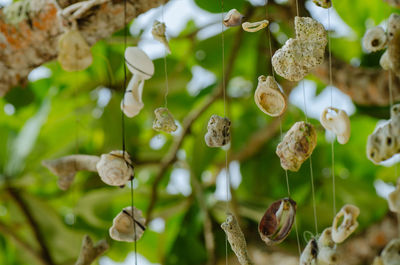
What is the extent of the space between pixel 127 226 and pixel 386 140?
19 cm

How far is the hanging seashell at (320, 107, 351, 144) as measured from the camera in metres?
0.39

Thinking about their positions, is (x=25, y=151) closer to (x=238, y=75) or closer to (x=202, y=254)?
(x=202, y=254)

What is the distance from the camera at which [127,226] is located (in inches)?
16.8

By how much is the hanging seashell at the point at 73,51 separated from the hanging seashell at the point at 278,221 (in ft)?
0.81

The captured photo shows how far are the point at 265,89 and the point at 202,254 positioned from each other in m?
0.70

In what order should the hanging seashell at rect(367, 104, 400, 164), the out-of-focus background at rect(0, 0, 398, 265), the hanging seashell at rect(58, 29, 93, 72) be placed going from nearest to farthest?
the hanging seashell at rect(367, 104, 400, 164), the hanging seashell at rect(58, 29, 93, 72), the out-of-focus background at rect(0, 0, 398, 265)

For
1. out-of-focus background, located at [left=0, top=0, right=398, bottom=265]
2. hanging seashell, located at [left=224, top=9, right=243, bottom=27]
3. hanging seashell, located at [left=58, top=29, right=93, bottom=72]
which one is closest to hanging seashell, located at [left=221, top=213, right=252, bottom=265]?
hanging seashell, located at [left=224, top=9, right=243, bottom=27]

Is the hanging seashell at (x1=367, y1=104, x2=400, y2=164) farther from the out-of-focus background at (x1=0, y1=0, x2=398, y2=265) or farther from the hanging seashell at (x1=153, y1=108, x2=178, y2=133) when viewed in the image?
the out-of-focus background at (x1=0, y1=0, x2=398, y2=265)

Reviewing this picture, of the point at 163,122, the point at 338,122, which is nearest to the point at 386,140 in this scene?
the point at 338,122

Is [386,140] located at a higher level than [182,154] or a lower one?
higher

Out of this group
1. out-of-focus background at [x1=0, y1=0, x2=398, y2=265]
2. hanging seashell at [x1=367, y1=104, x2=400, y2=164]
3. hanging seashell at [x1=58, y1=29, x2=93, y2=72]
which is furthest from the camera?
out-of-focus background at [x1=0, y1=0, x2=398, y2=265]

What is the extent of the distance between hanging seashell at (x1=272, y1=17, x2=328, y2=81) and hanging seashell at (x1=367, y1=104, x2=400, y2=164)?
0.06m

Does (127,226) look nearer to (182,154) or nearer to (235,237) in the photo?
(235,237)

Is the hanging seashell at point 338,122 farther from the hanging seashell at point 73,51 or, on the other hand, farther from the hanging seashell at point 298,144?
the hanging seashell at point 73,51
